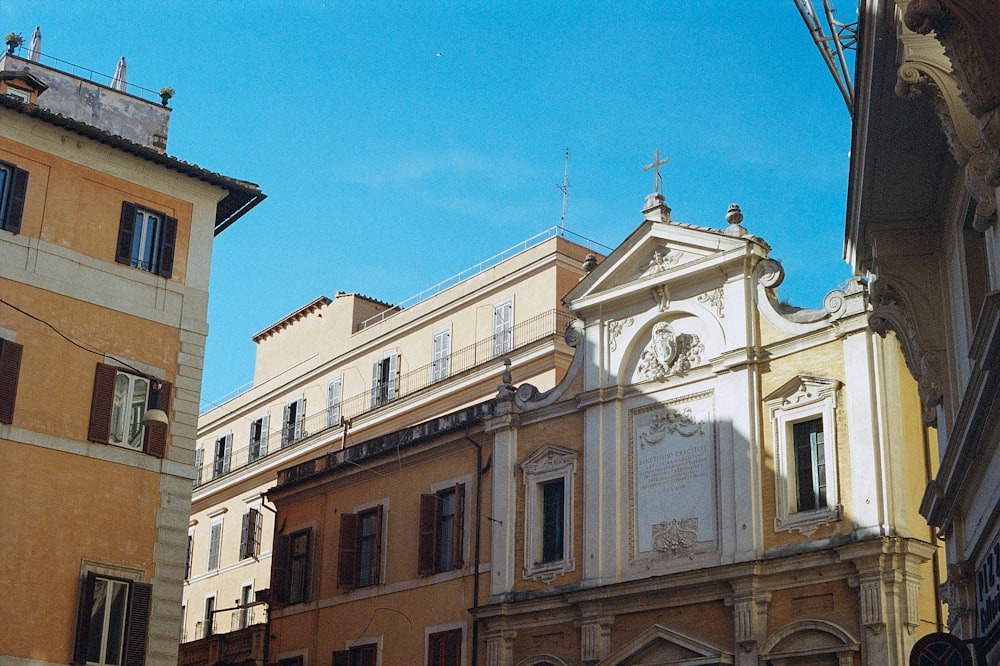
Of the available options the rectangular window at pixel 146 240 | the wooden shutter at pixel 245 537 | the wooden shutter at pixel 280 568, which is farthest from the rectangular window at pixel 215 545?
the rectangular window at pixel 146 240

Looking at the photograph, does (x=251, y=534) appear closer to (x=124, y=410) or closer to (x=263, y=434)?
(x=263, y=434)

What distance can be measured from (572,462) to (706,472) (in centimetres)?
314

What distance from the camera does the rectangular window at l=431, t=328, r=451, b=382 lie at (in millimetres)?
37219

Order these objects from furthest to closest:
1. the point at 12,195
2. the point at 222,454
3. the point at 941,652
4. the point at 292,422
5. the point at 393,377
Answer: the point at 222,454 < the point at 292,422 < the point at 393,377 < the point at 12,195 < the point at 941,652

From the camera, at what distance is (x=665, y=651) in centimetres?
2355

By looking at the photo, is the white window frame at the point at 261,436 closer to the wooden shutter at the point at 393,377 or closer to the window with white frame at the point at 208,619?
the window with white frame at the point at 208,619

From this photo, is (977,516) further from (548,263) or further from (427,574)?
(548,263)

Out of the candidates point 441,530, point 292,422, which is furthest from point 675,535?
point 292,422

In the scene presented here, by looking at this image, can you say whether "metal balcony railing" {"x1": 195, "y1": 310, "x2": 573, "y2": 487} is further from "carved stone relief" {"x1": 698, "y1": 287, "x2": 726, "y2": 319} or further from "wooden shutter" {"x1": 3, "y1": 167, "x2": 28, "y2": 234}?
"wooden shutter" {"x1": 3, "y1": 167, "x2": 28, "y2": 234}

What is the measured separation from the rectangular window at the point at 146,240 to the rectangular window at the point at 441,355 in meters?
13.9

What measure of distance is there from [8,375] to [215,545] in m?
19.7

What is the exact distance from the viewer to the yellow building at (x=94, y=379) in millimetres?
20812

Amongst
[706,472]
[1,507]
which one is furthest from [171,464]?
[706,472]

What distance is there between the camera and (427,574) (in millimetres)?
28094
